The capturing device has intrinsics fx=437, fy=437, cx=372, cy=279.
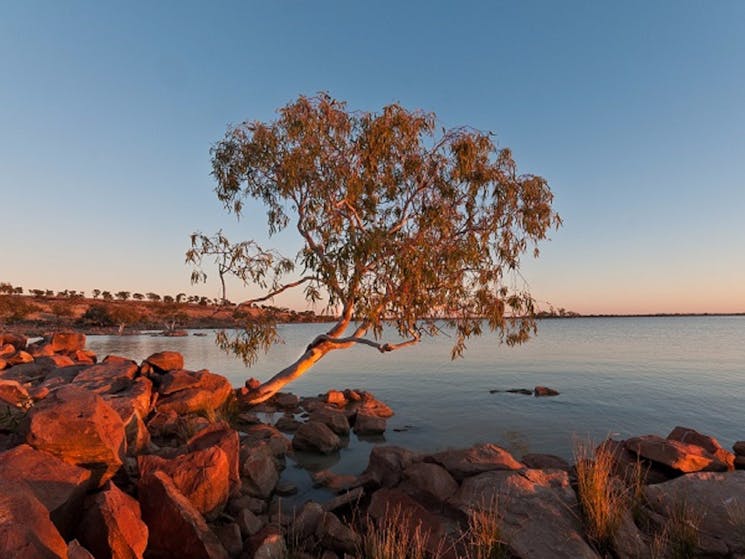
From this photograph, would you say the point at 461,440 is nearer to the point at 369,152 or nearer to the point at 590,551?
the point at 590,551

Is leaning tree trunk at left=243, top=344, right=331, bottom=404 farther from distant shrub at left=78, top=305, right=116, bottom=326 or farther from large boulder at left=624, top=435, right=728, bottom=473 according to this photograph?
distant shrub at left=78, top=305, right=116, bottom=326

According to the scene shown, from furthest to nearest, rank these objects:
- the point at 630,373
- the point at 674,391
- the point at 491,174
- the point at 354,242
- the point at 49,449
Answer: the point at 630,373 → the point at 674,391 → the point at 491,174 → the point at 354,242 → the point at 49,449

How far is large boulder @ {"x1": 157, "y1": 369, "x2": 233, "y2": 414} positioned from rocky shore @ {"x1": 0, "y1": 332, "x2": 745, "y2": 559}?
7.29ft

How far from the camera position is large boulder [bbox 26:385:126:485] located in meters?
4.77

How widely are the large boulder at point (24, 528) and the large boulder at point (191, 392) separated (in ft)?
23.1

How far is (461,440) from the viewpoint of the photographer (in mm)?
11477

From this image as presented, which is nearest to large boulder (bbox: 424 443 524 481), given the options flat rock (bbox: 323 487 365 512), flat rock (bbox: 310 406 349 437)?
flat rock (bbox: 323 487 365 512)

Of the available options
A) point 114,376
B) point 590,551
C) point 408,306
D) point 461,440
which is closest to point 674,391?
point 461,440

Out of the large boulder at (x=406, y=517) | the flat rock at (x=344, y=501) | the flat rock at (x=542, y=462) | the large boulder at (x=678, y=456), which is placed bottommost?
the flat rock at (x=542, y=462)

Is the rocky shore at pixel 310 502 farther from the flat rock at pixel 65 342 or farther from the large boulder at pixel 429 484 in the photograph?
the flat rock at pixel 65 342

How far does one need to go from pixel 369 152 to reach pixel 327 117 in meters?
1.62

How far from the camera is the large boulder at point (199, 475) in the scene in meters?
5.37

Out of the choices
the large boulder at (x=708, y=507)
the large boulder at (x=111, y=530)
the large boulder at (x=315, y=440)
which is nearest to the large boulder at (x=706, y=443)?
the large boulder at (x=708, y=507)

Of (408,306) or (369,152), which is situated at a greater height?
(369,152)
